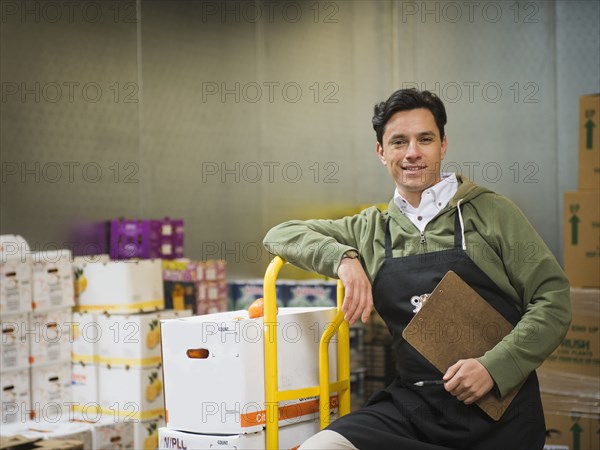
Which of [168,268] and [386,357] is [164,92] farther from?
[386,357]

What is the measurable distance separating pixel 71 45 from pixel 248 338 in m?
3.04

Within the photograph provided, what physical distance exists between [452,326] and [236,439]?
0.71m

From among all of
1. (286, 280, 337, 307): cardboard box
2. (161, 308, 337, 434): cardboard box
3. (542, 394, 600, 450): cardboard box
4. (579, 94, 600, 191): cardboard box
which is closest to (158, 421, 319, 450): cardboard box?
(161, 308, 337, 434): cardboard box

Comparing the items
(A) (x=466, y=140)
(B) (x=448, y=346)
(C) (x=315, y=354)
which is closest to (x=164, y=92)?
(A) (x=466, y=140)

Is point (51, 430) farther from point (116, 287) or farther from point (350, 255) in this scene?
point (350, 255)

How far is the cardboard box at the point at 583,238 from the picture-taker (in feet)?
12.4

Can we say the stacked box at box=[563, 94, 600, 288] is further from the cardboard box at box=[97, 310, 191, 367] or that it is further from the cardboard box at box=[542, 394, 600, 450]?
the cardboard box at box=[97, 310, 191, 367]

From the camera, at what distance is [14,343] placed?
3844 millimetres

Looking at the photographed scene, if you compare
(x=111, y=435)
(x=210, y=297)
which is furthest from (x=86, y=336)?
(x=210, y=297)

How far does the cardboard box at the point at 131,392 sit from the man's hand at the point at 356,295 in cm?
211

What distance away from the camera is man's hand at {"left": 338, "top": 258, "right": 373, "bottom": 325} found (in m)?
2.27

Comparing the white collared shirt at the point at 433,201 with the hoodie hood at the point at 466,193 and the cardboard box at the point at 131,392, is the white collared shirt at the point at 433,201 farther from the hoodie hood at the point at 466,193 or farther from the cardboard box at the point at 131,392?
the cardboard box at the point at 131,392

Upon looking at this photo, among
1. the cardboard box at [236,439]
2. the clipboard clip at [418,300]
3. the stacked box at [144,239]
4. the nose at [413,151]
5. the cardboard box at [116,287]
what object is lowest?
the cardboard box at [236,439]

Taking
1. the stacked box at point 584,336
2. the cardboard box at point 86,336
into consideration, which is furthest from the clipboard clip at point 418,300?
the cardboard box at point 86,336
